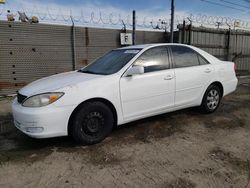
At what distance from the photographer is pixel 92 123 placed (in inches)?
143

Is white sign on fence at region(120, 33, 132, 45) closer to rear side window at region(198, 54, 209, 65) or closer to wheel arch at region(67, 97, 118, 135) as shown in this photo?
rear side window at region(198, 54, 209, 65)

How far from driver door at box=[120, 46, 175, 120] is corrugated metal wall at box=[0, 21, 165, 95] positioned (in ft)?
15.0

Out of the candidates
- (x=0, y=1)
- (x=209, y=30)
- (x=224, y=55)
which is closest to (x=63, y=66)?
(x=0, y=1)

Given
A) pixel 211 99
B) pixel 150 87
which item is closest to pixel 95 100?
pixel 150 87

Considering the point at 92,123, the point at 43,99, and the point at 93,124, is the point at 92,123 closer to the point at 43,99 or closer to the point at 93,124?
the point at 93,124

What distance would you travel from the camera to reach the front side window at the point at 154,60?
412 centimetres

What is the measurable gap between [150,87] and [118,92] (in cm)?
→ 63

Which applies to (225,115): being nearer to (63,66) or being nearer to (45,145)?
(45,145)

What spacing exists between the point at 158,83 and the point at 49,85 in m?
1.81

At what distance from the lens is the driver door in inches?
152

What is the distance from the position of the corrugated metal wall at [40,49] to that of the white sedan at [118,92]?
3.73 metres

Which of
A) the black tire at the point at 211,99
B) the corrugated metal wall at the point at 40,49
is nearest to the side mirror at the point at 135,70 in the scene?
the black tire at the point at 211,99

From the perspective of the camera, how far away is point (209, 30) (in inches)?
424

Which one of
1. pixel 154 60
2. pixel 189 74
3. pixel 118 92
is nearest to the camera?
pixel 118 92
